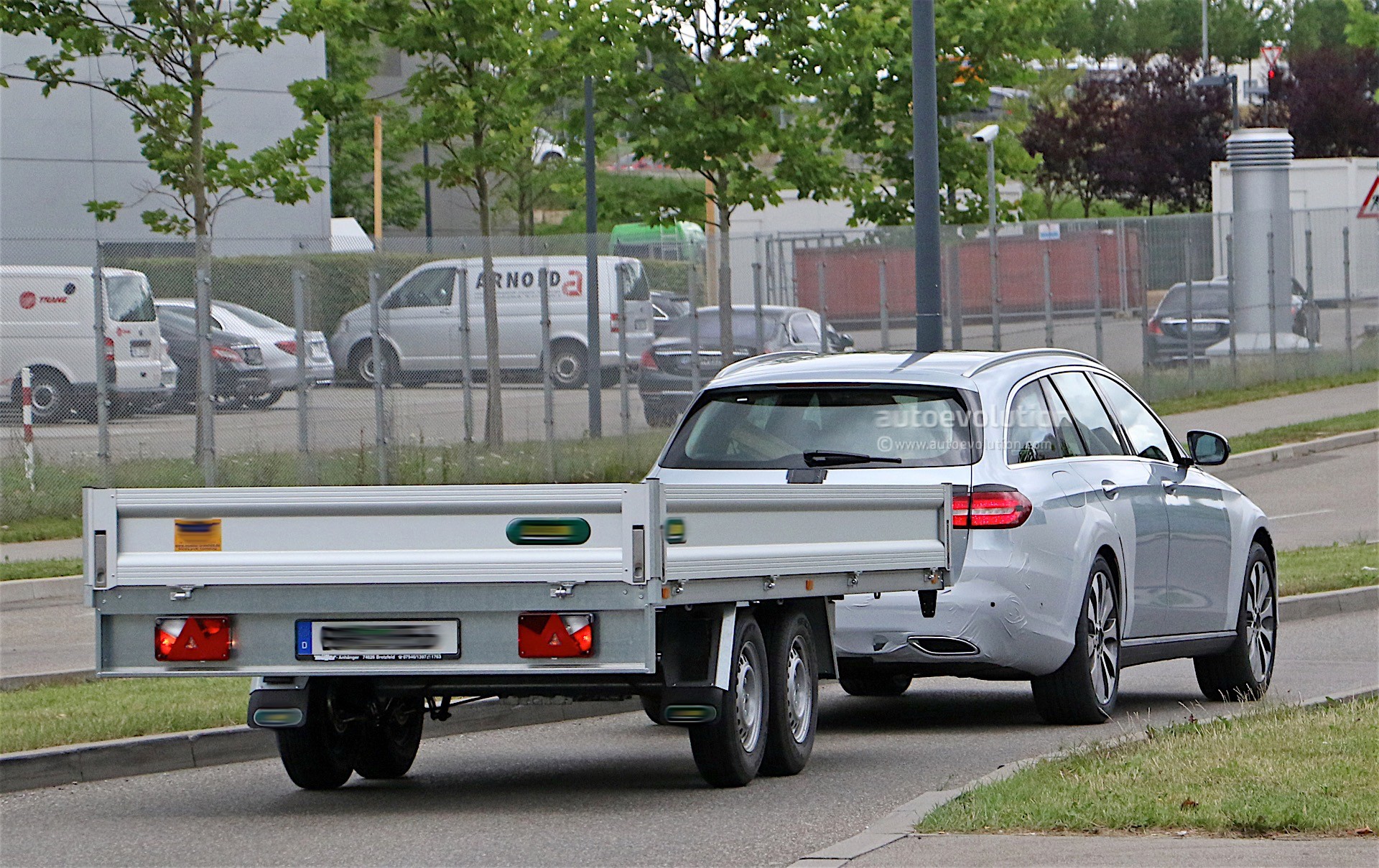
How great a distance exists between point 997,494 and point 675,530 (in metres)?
2.18

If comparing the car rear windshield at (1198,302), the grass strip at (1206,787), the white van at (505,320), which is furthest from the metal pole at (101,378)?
the car rear windshield at (1198,302)

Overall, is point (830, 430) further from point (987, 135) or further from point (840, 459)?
point (987, 135)

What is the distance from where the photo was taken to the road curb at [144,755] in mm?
8539

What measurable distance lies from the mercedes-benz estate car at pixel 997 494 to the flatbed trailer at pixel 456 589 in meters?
1.26

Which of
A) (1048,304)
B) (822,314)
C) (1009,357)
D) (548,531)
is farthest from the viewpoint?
(1048,304)

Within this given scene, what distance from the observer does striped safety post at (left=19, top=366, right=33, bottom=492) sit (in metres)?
21.0

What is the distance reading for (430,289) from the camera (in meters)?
22.6

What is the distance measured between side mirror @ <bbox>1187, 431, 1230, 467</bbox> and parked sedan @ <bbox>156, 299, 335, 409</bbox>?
39.4 ft

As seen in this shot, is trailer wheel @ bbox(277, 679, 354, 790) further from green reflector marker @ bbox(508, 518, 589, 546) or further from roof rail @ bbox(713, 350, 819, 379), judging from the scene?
roof rail @ bbox(713, 350, 819, 379)

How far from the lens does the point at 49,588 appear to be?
17.3 meters

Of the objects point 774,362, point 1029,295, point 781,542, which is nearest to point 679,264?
point 1029,295

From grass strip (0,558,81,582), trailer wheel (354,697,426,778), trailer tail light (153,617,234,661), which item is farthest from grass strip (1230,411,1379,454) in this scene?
trailer tail light (153,617,234,661)

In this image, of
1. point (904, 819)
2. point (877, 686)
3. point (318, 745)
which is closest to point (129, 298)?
point (877, 686)

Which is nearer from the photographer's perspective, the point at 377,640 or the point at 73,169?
the point at 377,640
